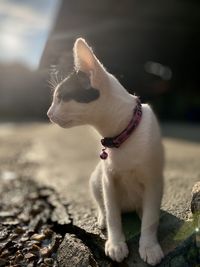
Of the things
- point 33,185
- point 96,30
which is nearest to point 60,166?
point 33,185

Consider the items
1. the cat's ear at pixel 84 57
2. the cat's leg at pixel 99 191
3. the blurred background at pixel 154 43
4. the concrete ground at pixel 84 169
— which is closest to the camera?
the cat's ear at pixel 84 57

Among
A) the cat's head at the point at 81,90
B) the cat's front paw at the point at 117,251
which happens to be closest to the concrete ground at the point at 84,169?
the cat's front paw at the point at 117,251

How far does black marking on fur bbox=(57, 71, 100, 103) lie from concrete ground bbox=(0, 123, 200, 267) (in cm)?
72

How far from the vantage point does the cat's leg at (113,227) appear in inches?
85.4

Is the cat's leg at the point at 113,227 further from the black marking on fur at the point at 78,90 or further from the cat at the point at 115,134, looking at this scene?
the black marking on fur at the point at 78,90

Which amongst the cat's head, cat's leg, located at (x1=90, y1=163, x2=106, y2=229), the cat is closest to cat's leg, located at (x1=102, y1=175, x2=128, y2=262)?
the cat

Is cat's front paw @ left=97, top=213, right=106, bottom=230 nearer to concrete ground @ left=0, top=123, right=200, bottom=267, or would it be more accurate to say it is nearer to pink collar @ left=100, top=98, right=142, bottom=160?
concrete ground @ left=0, top=123, right=200, bottom=267

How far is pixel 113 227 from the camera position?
2.26 meters

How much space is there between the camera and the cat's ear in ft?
6.62

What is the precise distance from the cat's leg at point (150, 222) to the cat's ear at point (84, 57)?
609 mm

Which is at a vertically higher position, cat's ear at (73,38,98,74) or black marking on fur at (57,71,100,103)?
cat's ear at (73,38,98,74)

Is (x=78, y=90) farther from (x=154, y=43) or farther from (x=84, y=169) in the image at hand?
(x=154, y=43)

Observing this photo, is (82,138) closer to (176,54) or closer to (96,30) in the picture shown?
(96,30)

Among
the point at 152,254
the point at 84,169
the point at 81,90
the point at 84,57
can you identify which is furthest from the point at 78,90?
the point at 84,169
